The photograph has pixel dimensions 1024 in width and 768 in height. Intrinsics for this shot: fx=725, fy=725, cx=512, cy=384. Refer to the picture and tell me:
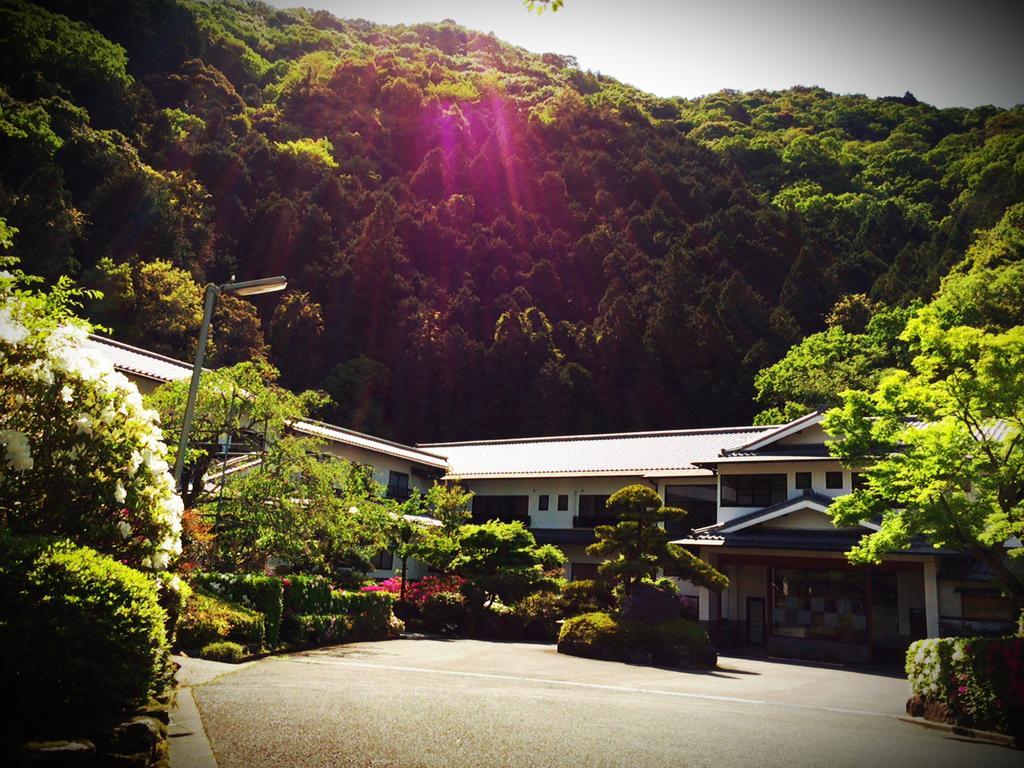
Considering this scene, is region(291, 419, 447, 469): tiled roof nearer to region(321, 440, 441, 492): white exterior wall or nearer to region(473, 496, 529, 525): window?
region(321, 440, 441, 492): white exterior wall

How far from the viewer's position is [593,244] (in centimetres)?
6606

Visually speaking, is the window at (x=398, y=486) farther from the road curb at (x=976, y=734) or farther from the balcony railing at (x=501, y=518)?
the road curb at (x=976, y=734)

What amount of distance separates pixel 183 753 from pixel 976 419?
12.3 m

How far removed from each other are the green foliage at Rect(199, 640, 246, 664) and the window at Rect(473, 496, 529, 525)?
2116cm

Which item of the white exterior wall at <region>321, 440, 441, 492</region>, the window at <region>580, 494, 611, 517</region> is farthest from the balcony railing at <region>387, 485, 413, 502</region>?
the window at <region>580, 494, 611, 517</region>

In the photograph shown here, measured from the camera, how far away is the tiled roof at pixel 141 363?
22812 millimetres

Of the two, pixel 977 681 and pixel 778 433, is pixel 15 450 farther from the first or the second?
pixel 778 433

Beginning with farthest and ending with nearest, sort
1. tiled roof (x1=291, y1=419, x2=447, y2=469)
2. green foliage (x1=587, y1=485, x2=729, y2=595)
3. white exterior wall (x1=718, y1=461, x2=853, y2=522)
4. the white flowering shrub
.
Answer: tiled roof (x1=291, y1=419, x2=447, y2=469), white exterior wall (x1=718, y1=461, x2=853, y2=522), green foliage (x1=587, y1=485, x2=729, y2=595), the white flowering shrub

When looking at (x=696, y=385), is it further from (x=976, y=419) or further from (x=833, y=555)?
(x=976, y=419)

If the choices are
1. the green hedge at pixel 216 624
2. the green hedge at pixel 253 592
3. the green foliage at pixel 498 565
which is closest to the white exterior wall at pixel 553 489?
the green foliage at pixel 498 565

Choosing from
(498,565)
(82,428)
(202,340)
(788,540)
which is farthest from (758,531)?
(82,428)

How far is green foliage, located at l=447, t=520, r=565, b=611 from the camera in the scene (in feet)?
73.7

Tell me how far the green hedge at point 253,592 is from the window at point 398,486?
57.5ft

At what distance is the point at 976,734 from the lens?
10.1 metres
